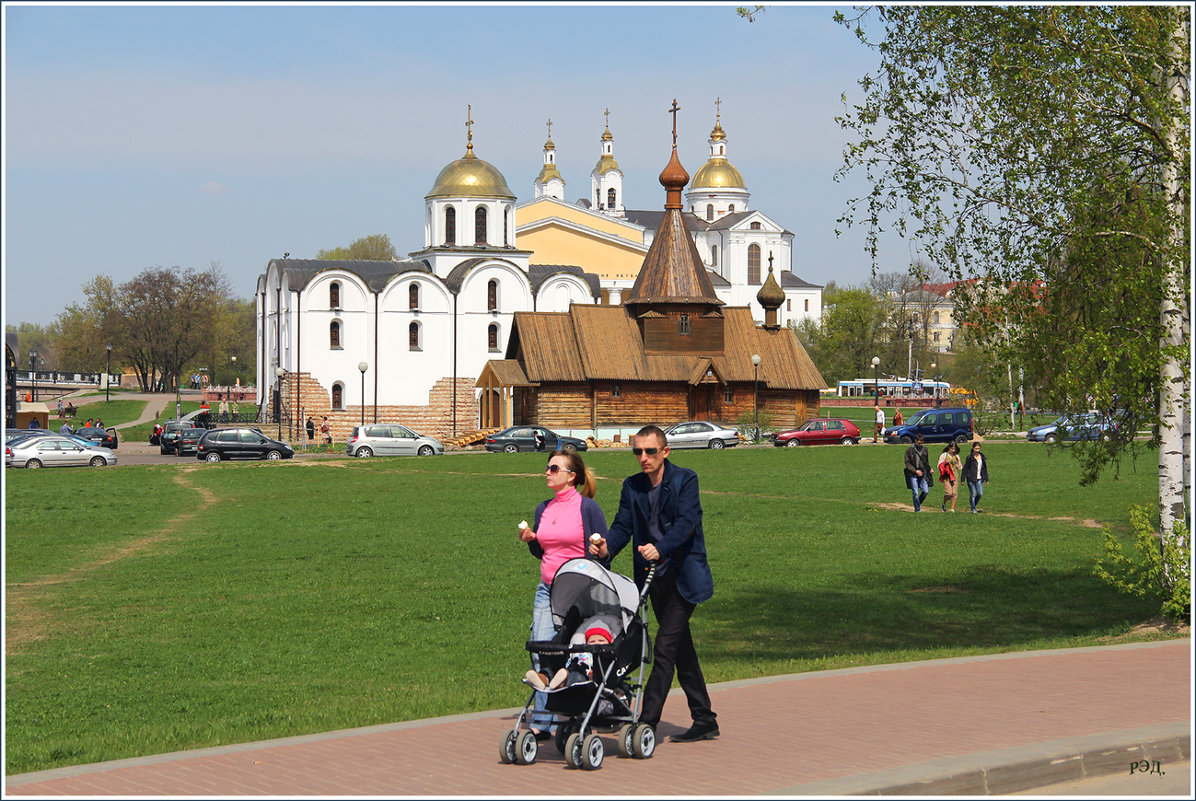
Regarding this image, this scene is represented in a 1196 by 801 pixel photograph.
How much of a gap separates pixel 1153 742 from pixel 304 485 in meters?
31.9

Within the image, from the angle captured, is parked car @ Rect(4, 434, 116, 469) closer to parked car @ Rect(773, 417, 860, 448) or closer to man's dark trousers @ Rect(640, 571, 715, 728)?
parked car @ Rect(773, 417, 860, 448)

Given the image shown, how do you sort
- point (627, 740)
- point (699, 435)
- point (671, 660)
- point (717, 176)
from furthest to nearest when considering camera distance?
point (717, 176) → point (699, 435) → point (671, 660) → point (627, 740)

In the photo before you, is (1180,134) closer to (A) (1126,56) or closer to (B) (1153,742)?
(A) (1126,56)

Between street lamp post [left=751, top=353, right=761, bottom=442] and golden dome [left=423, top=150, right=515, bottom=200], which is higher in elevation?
golden dome [left=423, top=150, right=515, bottom=200]

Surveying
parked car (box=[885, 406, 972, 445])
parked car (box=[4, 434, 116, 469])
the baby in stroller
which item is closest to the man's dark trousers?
the baby in stroller

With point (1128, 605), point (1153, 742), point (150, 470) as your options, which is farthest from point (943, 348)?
point (1153, 742)

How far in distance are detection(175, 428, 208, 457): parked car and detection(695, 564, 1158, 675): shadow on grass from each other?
1527 inches

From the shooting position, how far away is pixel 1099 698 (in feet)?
31.6

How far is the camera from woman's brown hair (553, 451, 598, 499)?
914 cm

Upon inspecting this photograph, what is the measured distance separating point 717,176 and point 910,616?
362ft

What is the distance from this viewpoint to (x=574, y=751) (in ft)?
26.2

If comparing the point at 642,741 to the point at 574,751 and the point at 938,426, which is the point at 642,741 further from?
the point at 938,426

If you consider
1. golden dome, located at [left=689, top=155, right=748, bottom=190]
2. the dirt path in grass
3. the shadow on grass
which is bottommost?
the dirt path in grass

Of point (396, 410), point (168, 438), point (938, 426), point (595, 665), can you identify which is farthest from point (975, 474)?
point (396, 410)
